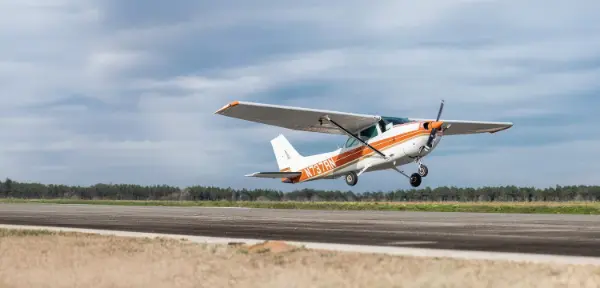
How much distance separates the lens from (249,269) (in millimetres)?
13695

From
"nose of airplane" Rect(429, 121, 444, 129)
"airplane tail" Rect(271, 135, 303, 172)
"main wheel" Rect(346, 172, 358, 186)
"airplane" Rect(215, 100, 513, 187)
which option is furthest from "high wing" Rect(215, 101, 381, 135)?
"airplane tail" Rect(271, 135, 303, 172)

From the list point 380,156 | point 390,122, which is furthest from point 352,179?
point 390,122

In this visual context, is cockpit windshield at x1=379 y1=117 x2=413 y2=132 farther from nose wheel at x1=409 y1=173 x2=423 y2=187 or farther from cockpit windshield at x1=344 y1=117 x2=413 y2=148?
nose wheel at x1=409 y1=173 x2=423 y2=187

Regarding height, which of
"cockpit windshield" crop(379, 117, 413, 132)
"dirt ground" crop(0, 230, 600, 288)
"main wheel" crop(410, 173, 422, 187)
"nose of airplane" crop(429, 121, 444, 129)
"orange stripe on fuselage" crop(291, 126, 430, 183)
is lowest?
"dirt ground" crop(0, 230, 600, 288)

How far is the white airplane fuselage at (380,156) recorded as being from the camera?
43.0 m

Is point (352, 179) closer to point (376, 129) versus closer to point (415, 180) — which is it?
point (376, 129)

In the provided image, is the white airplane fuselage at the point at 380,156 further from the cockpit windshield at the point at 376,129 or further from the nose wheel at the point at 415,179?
the nose wheel at the point at 415,179

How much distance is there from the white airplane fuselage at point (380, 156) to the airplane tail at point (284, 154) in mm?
4242

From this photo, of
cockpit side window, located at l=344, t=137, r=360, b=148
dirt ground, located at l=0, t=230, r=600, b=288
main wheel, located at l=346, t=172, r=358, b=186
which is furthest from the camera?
cockpit side window, located at l=344, t=137, r=360, b=148

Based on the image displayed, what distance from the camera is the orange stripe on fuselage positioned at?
143 ft

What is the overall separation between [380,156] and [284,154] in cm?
1752

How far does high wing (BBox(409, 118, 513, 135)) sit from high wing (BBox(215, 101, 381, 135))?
6.50 meters

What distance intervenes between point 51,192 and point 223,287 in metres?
94.0

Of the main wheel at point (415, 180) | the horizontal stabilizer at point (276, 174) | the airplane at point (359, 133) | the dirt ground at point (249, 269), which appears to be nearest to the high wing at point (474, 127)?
the airplane at point (359, 133)
